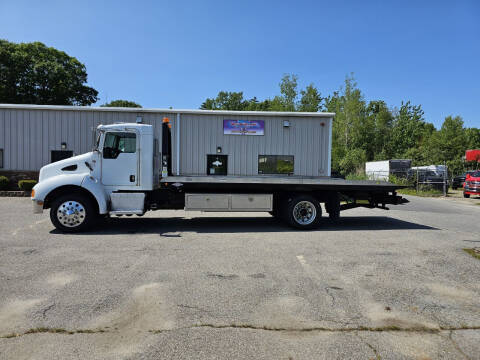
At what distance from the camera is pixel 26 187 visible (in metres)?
15.3

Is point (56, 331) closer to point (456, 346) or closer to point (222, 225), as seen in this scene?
point (456, 346)

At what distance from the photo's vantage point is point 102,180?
7555 millimetres

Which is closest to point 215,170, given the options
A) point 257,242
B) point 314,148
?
point 314,148

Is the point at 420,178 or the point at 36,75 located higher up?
the point at 36,75

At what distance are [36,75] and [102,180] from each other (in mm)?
34598

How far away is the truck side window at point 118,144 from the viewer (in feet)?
25.0

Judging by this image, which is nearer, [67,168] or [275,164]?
[67,168]

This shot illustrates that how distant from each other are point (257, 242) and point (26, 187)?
14.5 metres

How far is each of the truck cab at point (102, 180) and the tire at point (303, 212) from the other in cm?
375

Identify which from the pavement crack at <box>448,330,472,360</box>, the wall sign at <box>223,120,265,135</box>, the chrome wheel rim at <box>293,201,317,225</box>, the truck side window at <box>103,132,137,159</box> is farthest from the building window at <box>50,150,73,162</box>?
the pavement crack at <box>448,330,472,360</box>

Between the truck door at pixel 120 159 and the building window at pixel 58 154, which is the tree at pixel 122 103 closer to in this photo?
the building window at pixel 58 154

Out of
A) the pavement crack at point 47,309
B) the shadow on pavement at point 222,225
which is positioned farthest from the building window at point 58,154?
the pavement crack at point 47,309

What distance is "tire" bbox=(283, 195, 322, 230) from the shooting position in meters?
7.96

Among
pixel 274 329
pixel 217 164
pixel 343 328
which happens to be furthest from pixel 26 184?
pixel 343 328
